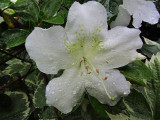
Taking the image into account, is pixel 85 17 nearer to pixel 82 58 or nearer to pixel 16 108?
pixel 82 58

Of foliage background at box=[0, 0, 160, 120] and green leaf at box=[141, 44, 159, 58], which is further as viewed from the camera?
green leaf at box=[141, 44, 159, 58]

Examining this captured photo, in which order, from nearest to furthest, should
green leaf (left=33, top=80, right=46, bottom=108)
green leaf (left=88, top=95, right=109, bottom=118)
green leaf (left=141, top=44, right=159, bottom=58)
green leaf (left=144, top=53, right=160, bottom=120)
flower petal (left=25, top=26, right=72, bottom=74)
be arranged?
1. flower petal (left=25, top=26, right=72, bottom=74)
2. green leaf (left=88, top=95, right=109, bottom=118)
3. green leaf (left=144, top=53, right=160, bottom=120)
4. green leaf (left=141, top=44, right=159, bottom=58)
5. green leaf (left=33, top=80, right=46, bottom=108)

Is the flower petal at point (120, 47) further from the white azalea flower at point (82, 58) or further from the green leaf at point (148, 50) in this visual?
the green leaf at point (148, 50)

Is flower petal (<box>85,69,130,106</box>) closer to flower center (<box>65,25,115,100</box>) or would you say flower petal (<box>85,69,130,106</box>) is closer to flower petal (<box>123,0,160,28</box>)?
flower center (<box>65,25,115,100</box>)

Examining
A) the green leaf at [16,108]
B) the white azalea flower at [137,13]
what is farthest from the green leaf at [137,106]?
the green leaf at [16,108]

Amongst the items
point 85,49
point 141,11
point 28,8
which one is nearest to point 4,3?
point 28,8

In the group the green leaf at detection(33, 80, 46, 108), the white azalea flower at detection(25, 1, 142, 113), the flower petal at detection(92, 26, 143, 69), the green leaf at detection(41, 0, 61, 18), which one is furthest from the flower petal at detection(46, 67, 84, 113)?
the green leaf at detection(33, 80, 46, 108)
